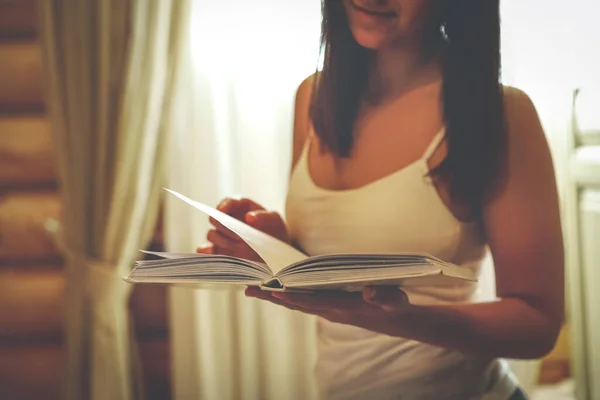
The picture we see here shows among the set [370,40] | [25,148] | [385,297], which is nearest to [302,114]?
[370,40]

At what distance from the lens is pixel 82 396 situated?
3.82ft

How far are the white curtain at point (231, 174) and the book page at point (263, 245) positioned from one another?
1.39ft

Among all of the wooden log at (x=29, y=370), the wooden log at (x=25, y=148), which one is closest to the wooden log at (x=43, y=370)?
the wooden log at (x=29, y=370)

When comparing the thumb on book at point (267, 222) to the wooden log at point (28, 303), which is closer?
the thumb on book at point (267, 222)

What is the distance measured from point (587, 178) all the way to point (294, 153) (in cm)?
52

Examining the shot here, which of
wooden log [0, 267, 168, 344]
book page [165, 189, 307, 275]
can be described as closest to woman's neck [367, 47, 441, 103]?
book page [165, 189, 307, 275]

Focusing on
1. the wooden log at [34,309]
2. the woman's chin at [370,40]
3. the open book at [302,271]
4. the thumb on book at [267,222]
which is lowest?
the wooden log at [34,309]

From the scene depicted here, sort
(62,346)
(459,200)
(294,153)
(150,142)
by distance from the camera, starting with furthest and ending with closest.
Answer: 1. (62,346)
2. (150,142)
3. (294,153)
4. (459,200)

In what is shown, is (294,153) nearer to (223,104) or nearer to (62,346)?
(223,104)

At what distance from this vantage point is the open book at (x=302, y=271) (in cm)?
55

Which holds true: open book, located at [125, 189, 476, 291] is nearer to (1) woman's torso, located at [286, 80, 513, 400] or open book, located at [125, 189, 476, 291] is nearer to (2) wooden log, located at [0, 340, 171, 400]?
(1) woman's torso, located at [286, 80, 513, 400]

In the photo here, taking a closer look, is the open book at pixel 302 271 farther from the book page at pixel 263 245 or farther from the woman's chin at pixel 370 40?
the woman's chin at pixel 370 40

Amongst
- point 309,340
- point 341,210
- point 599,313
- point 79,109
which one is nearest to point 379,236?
point 341,210

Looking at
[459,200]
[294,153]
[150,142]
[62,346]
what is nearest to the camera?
[459,200]
